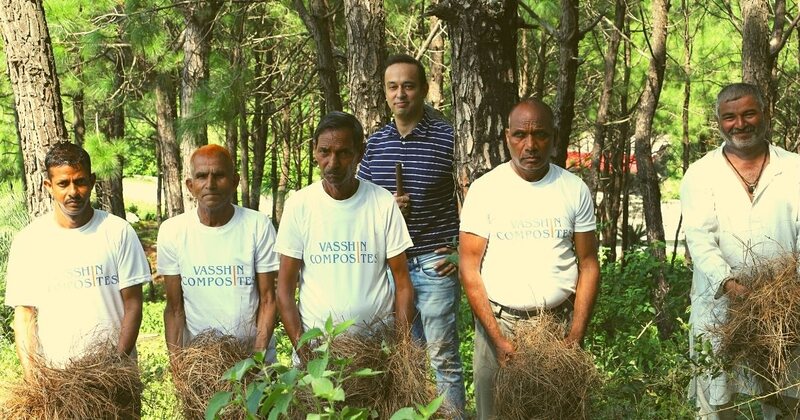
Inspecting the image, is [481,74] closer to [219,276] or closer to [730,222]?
[730,222]

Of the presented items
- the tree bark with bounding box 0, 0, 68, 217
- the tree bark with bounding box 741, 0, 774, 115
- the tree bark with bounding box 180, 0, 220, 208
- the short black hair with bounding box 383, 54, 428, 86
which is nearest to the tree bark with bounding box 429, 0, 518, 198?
the short black hair with bounding box 383, 54, 428, 86

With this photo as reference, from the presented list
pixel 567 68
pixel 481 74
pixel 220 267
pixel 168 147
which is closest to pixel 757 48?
pixel 567 68

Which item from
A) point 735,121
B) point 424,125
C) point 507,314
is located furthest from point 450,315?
point 735,121

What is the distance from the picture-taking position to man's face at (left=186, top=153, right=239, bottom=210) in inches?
155

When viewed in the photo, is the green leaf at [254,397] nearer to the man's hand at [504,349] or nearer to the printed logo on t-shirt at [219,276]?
the printed logo on t-shirt at [219,276]

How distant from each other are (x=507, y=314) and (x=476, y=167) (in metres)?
1.01

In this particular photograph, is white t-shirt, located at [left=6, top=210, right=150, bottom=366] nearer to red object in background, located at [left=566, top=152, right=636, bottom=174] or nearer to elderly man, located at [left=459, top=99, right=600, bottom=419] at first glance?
elderly man, located at [left=459, top=99, right=600, bottom=419]

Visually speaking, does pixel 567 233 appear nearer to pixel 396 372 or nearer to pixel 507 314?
pixel 507 314

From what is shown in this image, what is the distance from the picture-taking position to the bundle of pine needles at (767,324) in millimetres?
3709

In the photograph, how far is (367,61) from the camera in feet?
24.2

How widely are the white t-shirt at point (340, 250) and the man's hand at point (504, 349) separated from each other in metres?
0.48

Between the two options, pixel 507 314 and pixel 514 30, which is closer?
pixel 507 314

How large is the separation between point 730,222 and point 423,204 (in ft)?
4.72

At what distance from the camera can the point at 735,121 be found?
13.3 ft
